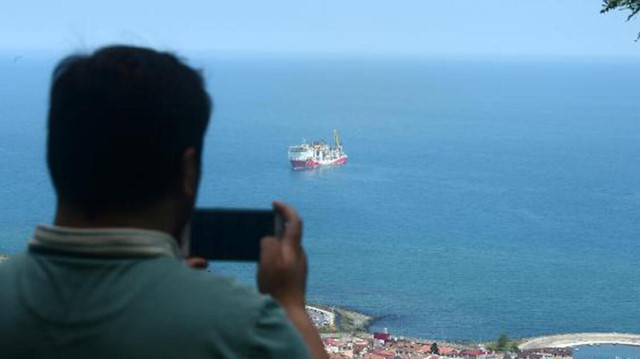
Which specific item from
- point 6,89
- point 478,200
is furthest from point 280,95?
point 478,200

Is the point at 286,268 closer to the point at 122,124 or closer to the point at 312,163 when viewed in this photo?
the point at 122,124

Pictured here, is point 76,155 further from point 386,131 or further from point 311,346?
point 386,131

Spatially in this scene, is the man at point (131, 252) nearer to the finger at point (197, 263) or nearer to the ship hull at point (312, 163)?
the finger at point (197, 263)

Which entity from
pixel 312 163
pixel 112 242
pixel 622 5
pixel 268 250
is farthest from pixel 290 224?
pixel 312 163

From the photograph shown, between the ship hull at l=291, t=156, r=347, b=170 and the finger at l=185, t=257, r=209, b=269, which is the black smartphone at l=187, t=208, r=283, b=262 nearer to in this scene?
the finger at l=185, t=257, r=209, b=269

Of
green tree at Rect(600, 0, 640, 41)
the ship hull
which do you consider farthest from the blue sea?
green tree at Rect(600, 0, 640, 41)

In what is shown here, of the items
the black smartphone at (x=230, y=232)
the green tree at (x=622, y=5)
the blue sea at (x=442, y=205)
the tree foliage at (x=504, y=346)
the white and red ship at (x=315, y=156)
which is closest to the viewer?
the black smartphone at (x=230, y=232)

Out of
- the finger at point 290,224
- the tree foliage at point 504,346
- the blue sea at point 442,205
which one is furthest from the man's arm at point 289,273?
the tree foliage at point 504,346

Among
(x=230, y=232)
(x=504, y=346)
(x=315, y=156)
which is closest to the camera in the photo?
(x=230, y=232)
